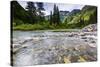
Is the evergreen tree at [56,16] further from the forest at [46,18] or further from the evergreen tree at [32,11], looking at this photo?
the evergreen tree at [32,11]

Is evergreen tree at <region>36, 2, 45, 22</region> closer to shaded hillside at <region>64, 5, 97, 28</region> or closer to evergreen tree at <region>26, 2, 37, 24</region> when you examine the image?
evergreen tree at <region>26, 2, 37, 24</region>

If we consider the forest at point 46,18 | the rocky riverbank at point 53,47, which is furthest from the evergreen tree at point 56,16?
the rocky riverbank at point 53,47

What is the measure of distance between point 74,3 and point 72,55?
59 cm

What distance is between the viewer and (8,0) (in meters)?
1.95

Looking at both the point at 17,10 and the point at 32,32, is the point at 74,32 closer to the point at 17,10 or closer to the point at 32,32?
the point at 32,32

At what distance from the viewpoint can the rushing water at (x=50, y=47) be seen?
1985 mm

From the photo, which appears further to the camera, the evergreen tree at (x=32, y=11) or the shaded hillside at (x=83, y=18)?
the shaded hillside at (x=83, y=18)

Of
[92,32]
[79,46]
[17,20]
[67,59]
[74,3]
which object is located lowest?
[67,59]

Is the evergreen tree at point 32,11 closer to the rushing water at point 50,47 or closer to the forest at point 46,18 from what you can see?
the forest at point 46,18

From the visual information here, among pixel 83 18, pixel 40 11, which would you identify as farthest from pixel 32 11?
pixel 83 18

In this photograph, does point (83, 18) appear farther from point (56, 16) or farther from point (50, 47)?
point (50, 47)

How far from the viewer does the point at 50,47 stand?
209 cm

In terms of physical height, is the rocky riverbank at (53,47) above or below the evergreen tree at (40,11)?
below

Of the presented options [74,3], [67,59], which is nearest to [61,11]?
[74,3]
